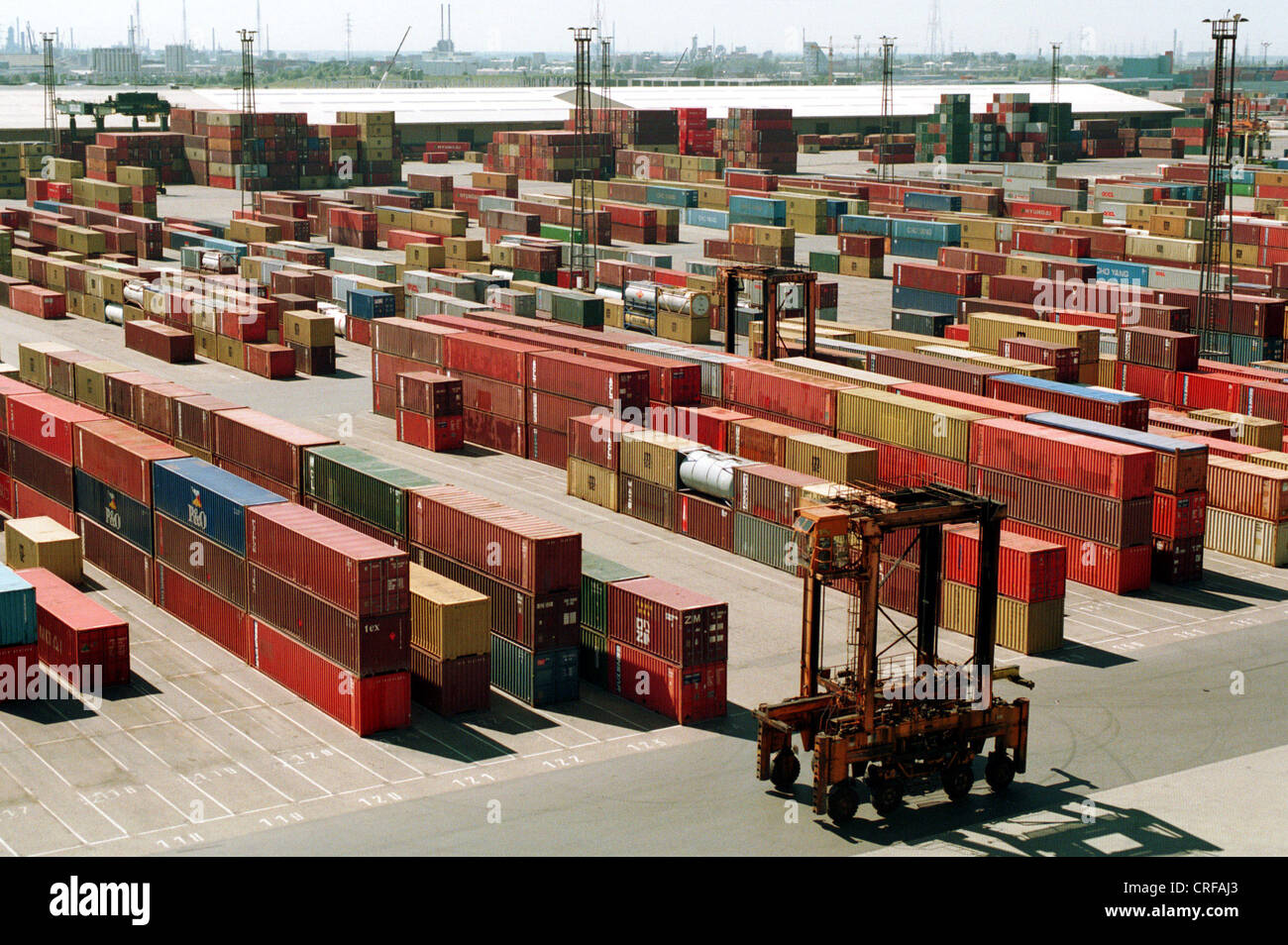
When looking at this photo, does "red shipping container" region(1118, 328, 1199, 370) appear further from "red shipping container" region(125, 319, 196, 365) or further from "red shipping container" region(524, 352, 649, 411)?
"red shipping container" region(125, 319, 196, 365)

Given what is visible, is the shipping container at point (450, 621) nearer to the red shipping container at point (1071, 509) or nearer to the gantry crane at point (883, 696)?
the gantry crane at point (883, 696)

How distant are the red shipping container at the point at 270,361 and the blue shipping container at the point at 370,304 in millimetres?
10638

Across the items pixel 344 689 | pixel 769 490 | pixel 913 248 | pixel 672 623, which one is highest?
pixel 913 248

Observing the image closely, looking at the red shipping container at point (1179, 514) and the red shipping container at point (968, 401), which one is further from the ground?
the red shipping container at point (968, 401)

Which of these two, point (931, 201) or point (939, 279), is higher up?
point (931, 201)

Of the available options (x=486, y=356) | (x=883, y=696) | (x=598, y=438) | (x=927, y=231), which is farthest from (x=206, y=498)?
(x=927, y=231)

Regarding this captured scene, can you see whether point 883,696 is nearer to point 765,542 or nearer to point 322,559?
point 322,559

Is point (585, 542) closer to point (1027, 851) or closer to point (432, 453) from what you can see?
point (432, 453)

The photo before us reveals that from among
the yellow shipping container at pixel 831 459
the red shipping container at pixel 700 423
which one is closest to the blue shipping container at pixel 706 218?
the red shipping container at pixel 700 423

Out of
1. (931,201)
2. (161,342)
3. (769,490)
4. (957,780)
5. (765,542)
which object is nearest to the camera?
(957,780)

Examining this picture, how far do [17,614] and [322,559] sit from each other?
10.1 meters

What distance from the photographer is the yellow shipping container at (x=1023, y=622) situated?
Answer: 5694 cm

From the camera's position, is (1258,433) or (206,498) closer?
(206,498)

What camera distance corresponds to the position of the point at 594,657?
53.7 m
